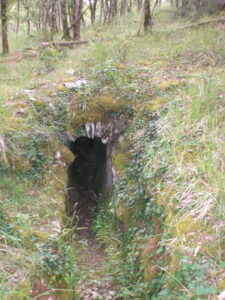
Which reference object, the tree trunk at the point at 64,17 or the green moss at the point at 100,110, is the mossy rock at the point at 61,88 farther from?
the tree trunk at the point at 64,17

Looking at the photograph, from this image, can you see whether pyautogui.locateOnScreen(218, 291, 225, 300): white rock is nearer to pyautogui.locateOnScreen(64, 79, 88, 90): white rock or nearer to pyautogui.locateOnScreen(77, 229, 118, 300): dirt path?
pyautogui.locateOnScreen(77, 229, 118, 300): dirt path

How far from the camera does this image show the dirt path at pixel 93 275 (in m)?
3.57

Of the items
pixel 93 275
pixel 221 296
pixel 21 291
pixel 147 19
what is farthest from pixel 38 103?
pixel 147 19

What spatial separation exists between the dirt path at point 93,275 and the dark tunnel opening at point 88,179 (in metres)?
0.62

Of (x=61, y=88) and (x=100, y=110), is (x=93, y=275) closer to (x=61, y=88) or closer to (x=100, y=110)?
(x=100, y=110)

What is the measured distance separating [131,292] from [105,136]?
3193 mm

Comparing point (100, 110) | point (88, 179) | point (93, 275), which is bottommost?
point (93, 275)

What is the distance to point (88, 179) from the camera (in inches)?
270

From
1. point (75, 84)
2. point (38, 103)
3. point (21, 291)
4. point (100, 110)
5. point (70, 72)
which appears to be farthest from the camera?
point (70, 72)

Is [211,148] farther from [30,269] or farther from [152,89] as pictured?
[152,89]

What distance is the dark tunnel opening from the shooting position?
17.9 feet

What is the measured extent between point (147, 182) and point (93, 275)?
1.38 m

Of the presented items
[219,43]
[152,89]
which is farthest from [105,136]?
[219,43]

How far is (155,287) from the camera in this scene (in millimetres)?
2836
